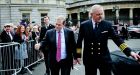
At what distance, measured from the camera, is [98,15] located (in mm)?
7941

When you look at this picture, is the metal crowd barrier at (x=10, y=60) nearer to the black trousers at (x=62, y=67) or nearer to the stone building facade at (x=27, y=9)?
the black trousers at (x=62, y=67)

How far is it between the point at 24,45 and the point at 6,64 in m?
2.14

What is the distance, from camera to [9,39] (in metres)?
14.5

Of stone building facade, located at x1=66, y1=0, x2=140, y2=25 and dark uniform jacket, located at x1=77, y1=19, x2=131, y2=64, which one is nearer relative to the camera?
dark uniform jacket, located at x1=77, y1=19, x2=131, y2=64

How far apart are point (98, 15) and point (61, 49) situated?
4.73ft

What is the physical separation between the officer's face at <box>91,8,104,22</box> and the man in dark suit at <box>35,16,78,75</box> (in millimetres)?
1128

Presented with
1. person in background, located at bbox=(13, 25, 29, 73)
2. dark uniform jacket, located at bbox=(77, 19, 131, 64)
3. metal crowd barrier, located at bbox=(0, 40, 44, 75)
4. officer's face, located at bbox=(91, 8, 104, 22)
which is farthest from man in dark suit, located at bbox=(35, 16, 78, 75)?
person in background, located at bbox=(13, 25, 29, 73)

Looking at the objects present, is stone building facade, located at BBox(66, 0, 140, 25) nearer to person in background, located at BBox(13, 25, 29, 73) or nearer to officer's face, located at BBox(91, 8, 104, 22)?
person in background, located at BBox(13, 25, 29, 73)

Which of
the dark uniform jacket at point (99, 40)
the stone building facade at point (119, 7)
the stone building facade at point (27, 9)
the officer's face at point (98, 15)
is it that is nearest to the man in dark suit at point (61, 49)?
the dark uniform jacket at point (99, 40)

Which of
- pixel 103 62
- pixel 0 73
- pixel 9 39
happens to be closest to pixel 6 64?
pixel 0 73

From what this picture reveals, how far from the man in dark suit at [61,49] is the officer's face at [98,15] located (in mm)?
1128

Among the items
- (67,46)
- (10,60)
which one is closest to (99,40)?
(67,46)

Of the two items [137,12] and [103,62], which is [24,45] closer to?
[103,62]

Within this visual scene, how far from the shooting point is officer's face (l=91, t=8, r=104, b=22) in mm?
7879
